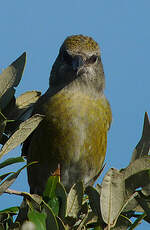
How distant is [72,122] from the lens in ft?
14.3

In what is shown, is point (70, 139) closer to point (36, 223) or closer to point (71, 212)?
point (71, 212)

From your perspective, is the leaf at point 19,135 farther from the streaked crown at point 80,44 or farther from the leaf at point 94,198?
the streaked crown at point 80,44

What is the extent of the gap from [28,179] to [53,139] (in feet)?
2.33

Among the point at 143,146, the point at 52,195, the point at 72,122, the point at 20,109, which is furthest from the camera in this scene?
the point at 72,122

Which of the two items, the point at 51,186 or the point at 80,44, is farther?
the point at 80,44

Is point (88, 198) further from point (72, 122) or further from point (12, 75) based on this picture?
point (72, 122)

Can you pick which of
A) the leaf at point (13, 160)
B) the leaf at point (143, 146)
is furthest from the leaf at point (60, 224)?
the leaf at point (143, 146)

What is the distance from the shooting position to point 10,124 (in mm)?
3672

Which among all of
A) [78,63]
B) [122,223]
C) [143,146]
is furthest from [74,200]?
[78,63]

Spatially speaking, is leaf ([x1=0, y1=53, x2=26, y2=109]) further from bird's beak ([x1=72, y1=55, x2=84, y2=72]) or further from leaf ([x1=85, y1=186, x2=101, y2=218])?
bird's beak ([x1=72, y1=55, x2=84, y2=72])

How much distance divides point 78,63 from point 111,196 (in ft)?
7.07

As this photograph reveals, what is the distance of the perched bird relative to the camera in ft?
14.2

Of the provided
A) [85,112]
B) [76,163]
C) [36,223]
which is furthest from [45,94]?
[36,223]

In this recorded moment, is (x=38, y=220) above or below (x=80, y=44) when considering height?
below
